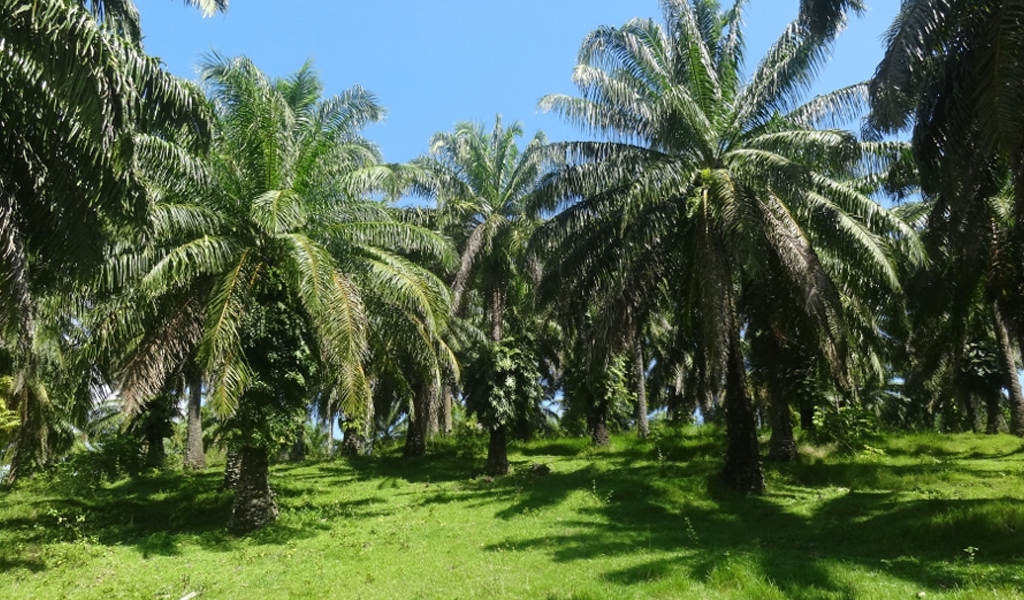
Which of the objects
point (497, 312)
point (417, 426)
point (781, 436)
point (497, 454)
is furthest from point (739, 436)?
point (417, 426)

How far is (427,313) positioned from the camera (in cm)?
1457

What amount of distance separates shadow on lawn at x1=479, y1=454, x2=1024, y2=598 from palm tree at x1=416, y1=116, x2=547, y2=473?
940 centimetres

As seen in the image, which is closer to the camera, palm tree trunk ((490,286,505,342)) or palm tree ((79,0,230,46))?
palm tree ((79,0,230,46))

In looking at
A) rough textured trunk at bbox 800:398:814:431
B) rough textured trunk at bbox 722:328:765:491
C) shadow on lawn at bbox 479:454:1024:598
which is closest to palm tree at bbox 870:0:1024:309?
shadow on lawn at bbox 479:454:1024:598

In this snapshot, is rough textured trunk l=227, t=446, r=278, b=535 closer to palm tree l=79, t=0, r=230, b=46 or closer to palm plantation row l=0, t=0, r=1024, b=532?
palm plantation row l=0, t=0, r=1024, b=532

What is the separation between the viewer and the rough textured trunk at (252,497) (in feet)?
49.5

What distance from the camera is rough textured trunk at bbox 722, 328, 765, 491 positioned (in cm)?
1596

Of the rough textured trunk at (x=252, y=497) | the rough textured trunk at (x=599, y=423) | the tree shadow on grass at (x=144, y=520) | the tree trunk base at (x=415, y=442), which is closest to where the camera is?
the tree shadow on grass at (x=144, y=520)

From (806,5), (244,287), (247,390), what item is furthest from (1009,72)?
(247,390)

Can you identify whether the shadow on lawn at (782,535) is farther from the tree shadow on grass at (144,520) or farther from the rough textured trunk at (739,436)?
the tree shadow on grass at (144,520)

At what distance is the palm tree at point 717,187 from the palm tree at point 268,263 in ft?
13.9

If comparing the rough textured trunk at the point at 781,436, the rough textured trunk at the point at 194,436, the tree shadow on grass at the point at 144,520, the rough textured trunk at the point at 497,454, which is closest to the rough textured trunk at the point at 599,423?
the rough textured trunk at the point at 497,454

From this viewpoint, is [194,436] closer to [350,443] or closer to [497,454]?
[350,443]

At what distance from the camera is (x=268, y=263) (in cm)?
1520
